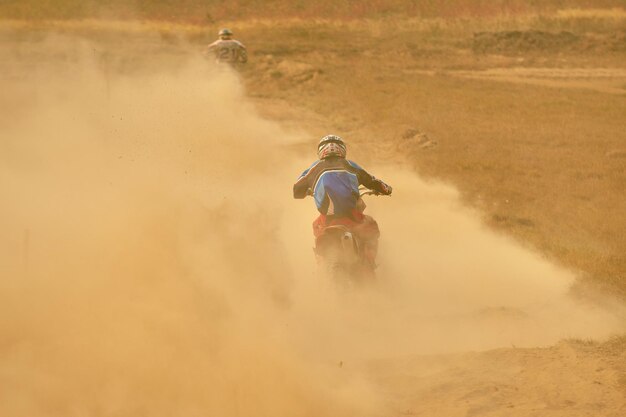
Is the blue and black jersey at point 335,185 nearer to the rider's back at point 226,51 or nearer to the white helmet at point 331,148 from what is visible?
the white helmet at point 331,148

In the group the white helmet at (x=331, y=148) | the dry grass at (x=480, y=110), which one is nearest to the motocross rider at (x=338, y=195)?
the white helmet at (x=331, y=148)

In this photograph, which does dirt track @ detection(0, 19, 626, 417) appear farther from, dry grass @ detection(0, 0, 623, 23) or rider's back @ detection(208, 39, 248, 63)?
dry grass @ detection(0, 0, 623, 23)

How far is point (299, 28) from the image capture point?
47.6 meters

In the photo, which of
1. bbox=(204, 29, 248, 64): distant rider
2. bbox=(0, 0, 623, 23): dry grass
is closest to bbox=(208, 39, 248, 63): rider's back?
bbox=(204, 29, 248, 64): distant rider

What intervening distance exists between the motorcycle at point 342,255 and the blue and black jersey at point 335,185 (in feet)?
1.00

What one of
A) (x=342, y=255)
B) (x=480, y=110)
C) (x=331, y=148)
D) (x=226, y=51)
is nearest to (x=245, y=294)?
(x=342, y=255)

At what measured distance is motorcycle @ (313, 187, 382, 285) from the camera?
26.5ft

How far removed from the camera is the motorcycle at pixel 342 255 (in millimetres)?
8078

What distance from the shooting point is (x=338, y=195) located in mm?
8547

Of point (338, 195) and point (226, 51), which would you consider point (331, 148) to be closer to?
point (338, 195)

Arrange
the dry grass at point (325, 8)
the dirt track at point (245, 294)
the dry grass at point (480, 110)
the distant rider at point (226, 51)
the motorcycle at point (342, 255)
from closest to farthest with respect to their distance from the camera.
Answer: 1. the dirt track at point (245, 294)
2. the motorcycle at point (342, 255)
3. the dry grass at point (480, 110)
4. the distant rider at point (226, 51)
5. the dry grass at point (325, 8)

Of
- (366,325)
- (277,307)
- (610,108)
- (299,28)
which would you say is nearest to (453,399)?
(366,325)

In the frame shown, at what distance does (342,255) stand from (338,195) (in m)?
0.71

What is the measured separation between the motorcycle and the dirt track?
27 cm
